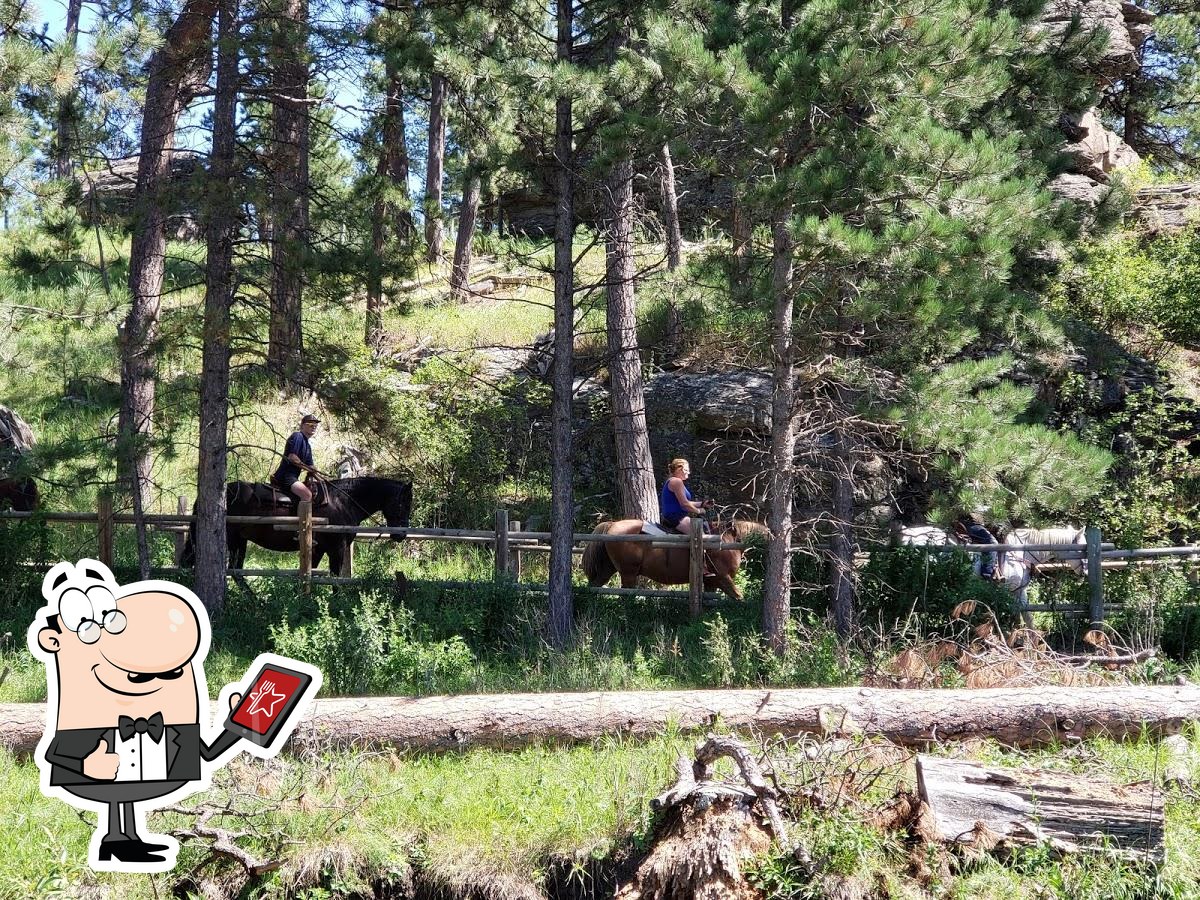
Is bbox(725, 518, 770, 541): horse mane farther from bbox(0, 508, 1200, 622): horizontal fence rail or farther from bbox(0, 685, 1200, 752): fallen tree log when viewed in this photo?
bbox(0, 685, 1200, 752): fallen tree log

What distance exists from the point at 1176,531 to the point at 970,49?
26.7 ft

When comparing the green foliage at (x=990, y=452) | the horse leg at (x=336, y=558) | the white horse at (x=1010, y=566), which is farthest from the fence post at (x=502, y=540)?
the green foliage at (x=990, y=452)

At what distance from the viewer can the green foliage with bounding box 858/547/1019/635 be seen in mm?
12297

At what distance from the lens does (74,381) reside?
1282 cm

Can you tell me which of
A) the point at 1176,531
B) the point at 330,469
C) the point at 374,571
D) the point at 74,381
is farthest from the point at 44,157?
the point at 1176,531

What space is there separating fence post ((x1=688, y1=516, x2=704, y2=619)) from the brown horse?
0.40 m

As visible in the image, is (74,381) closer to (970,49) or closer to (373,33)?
(373,33)

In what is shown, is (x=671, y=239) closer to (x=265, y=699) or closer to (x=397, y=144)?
(x=397, y=144)

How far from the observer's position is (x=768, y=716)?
27.8 ft

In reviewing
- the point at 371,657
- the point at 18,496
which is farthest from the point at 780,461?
the point at 18,496

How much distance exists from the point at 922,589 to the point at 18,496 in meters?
12.2

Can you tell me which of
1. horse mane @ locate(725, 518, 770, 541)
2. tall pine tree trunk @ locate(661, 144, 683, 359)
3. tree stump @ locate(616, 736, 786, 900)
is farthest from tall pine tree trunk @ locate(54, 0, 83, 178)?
tree stump @ locate(616, 736, 786, 900)

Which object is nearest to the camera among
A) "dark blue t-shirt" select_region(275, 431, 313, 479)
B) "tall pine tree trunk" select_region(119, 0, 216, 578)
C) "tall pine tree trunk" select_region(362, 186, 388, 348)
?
"tall pine tree trunk" select_region(119, 0, 216, 578)

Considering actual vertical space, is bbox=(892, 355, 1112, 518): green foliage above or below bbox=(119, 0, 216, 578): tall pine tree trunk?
below
